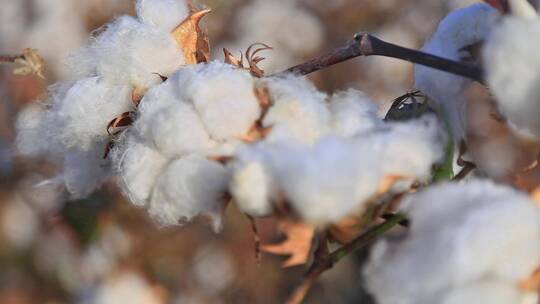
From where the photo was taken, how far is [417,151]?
2.46 feet

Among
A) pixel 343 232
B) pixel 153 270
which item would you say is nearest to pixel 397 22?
pixel 153 270

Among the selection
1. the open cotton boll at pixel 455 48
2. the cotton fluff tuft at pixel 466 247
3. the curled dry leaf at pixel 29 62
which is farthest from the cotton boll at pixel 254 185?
the curled dry leaf at pixel 29 62

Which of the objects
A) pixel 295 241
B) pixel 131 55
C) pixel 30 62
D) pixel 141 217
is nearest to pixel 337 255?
pixel 295 241

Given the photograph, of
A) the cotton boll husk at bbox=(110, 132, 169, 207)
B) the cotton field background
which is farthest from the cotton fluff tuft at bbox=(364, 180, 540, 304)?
the cotton boll husk at bbox=(110, 132, 169, 207)

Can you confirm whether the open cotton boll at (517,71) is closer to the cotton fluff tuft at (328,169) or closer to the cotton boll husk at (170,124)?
the cotton fluff tuft at (328,169)

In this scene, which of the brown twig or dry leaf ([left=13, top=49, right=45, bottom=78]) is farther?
dry leaf ([left=13, top=49, right=45, bottom=78])

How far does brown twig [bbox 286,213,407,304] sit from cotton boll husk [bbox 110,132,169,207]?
6.3 inches

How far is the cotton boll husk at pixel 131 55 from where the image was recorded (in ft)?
3.05

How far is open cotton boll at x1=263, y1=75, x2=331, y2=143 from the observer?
78cm

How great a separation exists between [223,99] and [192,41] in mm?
170

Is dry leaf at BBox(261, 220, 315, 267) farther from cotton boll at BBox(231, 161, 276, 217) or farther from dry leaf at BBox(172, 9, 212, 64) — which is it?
dry leaf at BBox(172, 9, 212, 64)

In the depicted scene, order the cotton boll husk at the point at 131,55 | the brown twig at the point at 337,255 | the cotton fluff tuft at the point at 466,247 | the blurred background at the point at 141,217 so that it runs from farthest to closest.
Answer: the blurred background at the point at 141,217
the cotton boll husk at the point at 131,55
the brown twig at the point at 337,255
the cotton fluff tuft at the point at 466,247

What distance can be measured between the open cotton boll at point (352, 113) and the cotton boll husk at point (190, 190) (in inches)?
3.9

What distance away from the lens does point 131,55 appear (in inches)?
36.9
